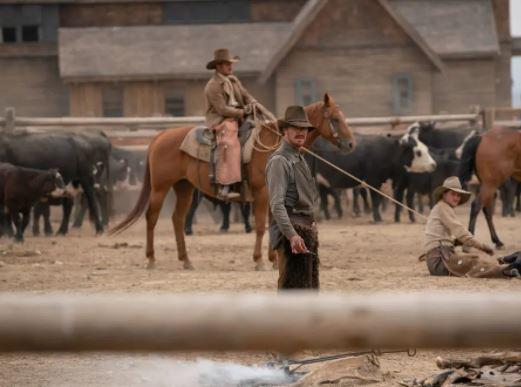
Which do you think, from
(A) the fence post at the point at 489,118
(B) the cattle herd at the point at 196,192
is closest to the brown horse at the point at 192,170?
(B) the cattle herd at the point at 196,192

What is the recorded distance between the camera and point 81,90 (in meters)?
43.6

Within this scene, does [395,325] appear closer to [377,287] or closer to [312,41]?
[377,287]

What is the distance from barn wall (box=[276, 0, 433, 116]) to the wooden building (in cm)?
3

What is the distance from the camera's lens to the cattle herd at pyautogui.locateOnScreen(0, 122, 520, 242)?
2361cm

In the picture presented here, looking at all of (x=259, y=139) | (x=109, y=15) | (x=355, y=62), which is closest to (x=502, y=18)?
(x=355, y=62)

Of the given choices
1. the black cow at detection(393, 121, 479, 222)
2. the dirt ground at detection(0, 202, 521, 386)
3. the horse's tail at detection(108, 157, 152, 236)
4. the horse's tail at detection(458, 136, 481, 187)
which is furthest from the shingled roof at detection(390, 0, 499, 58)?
the horse's tail at detection(108, 157, 152, 236)

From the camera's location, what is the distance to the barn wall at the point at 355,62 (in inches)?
1652

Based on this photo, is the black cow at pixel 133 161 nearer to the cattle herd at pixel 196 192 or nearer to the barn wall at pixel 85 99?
the cattle herd at pixel 196 192

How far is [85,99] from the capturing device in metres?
43.6

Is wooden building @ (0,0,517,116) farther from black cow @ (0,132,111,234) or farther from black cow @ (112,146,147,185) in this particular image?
black cow @ (0,132,111,234)

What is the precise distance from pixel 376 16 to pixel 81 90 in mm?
10481

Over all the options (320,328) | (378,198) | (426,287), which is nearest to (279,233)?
(426,287)

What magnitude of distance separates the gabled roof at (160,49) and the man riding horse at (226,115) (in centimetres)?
2649

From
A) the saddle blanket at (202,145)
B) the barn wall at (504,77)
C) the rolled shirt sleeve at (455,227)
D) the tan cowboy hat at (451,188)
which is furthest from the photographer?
the barn wall at (504,77)
